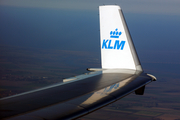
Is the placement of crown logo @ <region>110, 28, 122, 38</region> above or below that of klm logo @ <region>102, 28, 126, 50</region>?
above

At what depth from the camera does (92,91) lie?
7.95 m

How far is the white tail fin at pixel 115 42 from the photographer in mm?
13906

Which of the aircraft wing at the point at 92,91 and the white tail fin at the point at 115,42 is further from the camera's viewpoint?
the white tail fin at the point at 115,42

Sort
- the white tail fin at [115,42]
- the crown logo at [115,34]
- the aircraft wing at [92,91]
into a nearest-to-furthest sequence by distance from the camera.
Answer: the aircraft wing at [92,91], the white tail fin at [115,42], the crown logo at [115,34]

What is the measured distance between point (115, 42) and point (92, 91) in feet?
24.3

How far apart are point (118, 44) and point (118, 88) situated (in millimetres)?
6302

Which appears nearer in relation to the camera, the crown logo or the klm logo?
the klm logo

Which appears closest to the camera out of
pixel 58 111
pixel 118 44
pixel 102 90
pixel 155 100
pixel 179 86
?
pixel 58 111

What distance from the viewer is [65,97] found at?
23.2 ft

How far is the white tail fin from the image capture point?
13.9 meters

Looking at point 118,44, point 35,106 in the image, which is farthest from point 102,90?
point 118,44

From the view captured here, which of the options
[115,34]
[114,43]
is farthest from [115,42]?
[115,34]

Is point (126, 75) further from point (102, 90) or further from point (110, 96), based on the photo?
point (110, 96)

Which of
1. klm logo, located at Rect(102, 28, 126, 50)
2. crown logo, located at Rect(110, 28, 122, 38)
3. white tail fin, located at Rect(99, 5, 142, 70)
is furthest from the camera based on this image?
crown logo, located at Rect(110, 28, 122, 38)
